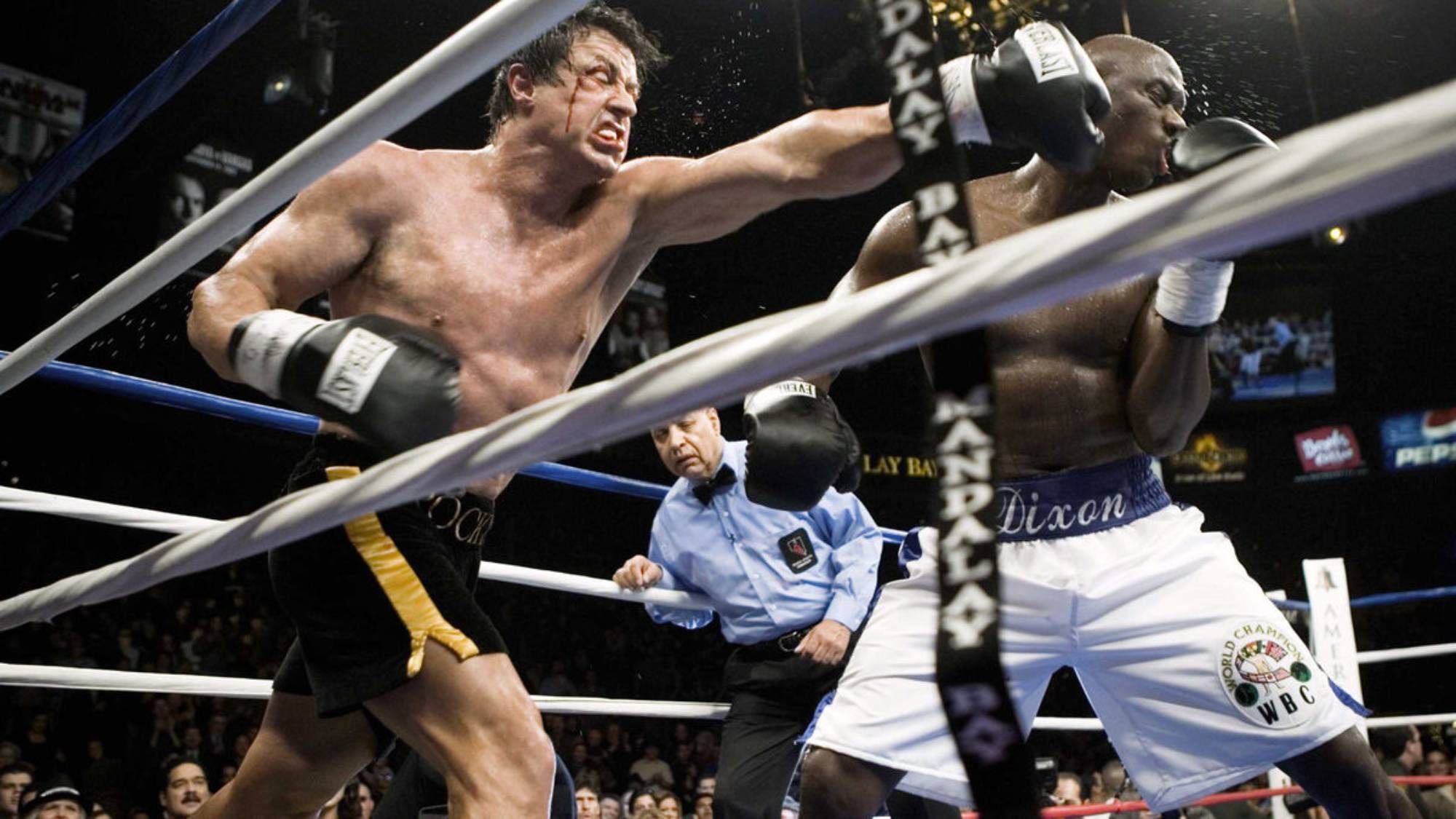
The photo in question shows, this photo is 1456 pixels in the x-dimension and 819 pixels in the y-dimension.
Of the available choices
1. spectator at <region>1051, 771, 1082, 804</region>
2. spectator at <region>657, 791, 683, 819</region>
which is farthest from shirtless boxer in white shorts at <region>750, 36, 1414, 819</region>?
spectator at <region>1051, 771, 1082, 804</region>

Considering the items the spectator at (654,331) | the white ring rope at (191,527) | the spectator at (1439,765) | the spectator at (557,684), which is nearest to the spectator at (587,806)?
the spectator at (557,684)

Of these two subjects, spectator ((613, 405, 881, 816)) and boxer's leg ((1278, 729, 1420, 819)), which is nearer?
boxer's leg ((1278, 729, 1420, 819))

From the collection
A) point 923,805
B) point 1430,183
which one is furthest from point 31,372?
point 923,805

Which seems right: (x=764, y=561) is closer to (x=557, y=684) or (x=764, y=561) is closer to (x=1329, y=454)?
(x=557, y=684)

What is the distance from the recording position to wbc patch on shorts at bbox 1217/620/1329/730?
1.48 m

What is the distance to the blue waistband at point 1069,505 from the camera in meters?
1.66

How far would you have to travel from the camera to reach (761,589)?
2.52m

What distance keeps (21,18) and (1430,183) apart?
8762 mm

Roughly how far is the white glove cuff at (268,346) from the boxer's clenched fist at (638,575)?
51.4 inches

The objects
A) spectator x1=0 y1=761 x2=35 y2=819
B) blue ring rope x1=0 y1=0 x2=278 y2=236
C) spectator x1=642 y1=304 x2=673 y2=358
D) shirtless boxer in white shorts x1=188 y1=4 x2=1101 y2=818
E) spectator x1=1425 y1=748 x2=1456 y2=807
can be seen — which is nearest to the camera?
shirtless boxer in white shorts x1=188 y1=4 x2=1101 y2=818

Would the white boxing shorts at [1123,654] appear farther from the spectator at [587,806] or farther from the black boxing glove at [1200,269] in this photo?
the spectator at [587,806]

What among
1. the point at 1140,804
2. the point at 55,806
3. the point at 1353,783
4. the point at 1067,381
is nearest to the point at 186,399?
the point at 1067,381

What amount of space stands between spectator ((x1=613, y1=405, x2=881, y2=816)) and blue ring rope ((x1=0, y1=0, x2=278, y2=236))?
1244 mm

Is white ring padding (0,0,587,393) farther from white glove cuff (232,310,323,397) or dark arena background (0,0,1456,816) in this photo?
dark arena background (0,0,1456,816)
